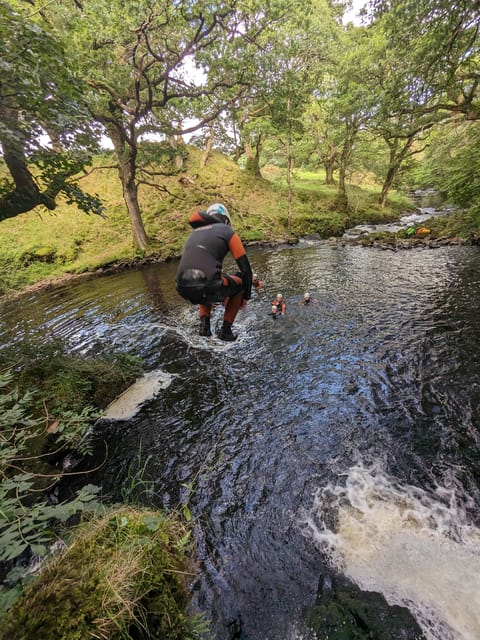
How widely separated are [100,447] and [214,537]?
2.68m

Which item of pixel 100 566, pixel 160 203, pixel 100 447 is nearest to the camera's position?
pixel 100 566

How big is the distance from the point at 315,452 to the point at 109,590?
340 centimetres

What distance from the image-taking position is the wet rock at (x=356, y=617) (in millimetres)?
2422

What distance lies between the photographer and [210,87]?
16.2 meters

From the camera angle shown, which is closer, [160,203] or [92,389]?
[92,389]

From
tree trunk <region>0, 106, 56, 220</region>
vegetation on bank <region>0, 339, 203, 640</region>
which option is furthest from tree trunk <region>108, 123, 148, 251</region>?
vegetation on bank <region>0, 339, 203, 640</region>

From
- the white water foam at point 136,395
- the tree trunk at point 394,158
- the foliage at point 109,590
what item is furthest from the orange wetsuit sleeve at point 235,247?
the tree trunk at point 394,158

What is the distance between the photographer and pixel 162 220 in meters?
24.7

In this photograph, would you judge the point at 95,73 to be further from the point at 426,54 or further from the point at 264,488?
the point at 264,488

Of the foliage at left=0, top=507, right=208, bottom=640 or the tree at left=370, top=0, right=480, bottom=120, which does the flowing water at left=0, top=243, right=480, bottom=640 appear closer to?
the foliage at left=0, top=507, right=208, bottom=640

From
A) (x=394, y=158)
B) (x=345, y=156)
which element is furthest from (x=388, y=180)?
(x=345, y=156)

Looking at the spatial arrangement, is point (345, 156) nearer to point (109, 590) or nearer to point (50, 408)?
point (50, 408)

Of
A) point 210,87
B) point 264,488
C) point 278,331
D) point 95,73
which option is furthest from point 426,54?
point 264,488

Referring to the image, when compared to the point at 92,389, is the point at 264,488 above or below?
below
